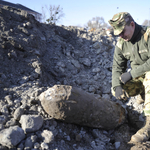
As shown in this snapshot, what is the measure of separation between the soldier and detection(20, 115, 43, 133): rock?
4.10ft

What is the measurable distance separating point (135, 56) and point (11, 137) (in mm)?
2141

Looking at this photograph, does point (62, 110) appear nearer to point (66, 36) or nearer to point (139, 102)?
point (139, 102)

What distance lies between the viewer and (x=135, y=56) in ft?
7.88

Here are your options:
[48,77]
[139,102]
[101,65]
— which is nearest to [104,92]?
[101,65]

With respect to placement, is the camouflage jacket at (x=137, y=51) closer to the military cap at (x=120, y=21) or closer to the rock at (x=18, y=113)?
the military cap at (x=120, y=21)

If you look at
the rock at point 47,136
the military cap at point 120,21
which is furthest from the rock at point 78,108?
the military cap at point 120,21

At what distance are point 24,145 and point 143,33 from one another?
2.29 meters

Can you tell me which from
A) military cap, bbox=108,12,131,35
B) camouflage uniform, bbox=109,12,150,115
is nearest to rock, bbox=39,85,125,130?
camouflage uniform, bbox=109,12,150,115

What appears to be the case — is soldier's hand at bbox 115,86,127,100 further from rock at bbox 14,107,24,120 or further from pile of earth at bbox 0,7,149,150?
rock at bbox 14,107,24,120

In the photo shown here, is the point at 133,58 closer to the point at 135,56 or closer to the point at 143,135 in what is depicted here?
the point at 135,56

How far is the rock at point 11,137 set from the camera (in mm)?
1565

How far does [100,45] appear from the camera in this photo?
17.6 feet

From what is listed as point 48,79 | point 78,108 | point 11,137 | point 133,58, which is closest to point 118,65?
point 133,58

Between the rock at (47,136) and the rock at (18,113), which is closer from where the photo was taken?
the rock at (47,136)
